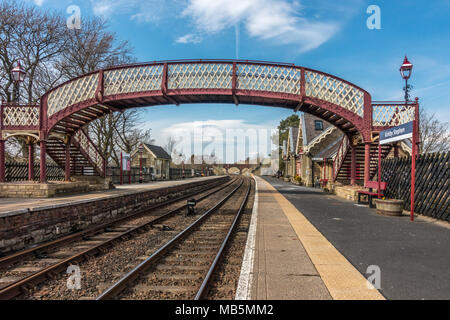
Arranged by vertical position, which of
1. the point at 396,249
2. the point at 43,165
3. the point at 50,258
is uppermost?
the point at 43,165

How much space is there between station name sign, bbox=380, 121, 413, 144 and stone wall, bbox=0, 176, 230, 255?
11.5 meters

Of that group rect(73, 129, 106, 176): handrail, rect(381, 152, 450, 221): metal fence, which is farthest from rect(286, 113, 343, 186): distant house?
rect(73, 129, 106, 176): handrail

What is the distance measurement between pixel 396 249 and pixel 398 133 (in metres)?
5.90

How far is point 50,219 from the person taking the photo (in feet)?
26.6

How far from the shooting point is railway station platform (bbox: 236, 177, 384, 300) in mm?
3570

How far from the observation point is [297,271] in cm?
438

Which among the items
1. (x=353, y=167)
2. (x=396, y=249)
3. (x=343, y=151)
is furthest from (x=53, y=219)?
(x=343, y=151)

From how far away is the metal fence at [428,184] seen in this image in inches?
342

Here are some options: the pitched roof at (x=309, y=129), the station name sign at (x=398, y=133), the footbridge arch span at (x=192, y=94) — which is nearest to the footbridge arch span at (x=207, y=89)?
the footbridge arch span at (x=192, y=94)

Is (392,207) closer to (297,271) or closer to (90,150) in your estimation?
(297,271)
